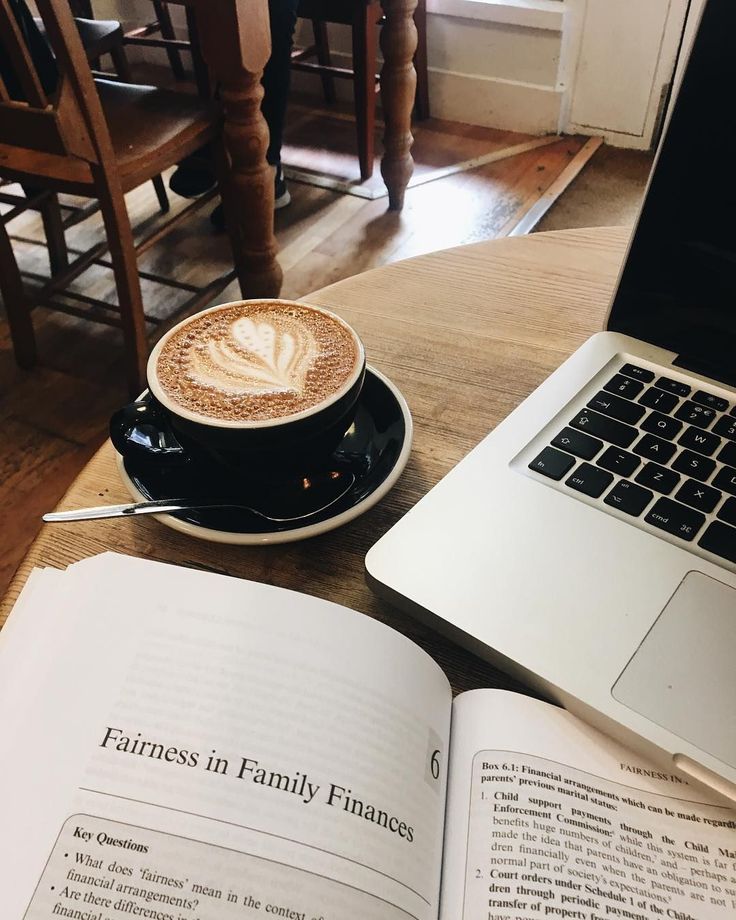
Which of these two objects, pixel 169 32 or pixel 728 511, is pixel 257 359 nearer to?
pixel 728 511

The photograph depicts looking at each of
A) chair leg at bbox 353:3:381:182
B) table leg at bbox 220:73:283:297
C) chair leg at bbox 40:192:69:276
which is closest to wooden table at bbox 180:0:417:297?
table leg at bbox 220:73:283:297

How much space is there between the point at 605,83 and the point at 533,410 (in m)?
1.84

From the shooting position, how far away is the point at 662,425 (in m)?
0.44

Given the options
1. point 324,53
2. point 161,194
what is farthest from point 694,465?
point 324,53

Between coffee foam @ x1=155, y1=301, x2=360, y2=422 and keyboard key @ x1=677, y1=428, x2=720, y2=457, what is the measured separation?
0.20 m

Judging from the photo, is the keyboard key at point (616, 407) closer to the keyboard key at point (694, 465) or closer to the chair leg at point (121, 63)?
the keyboard key at point (694, 465)

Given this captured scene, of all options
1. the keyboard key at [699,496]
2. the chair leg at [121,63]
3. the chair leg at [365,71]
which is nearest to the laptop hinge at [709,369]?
the keyboard key at [699,496]

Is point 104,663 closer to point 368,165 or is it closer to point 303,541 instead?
point 303,541

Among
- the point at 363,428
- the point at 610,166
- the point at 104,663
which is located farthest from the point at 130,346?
the point at 610,166

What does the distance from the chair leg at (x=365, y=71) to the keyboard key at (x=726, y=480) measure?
5.12 feet

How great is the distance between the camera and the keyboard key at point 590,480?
1.34ft

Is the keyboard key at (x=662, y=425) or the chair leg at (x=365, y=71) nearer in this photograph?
the keyboard key at (x=662, y=425)

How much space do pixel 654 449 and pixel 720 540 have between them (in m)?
0.07

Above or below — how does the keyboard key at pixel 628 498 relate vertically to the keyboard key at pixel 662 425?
below
